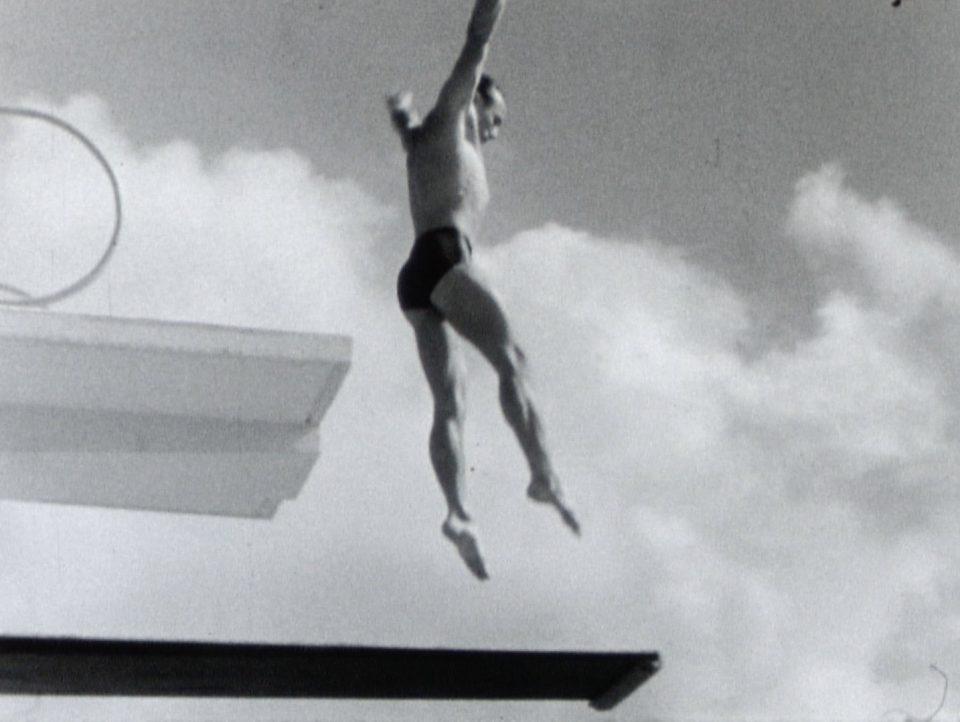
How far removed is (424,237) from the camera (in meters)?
6.41

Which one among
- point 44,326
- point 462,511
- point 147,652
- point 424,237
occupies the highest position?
point 44,326

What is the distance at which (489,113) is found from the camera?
6609mm

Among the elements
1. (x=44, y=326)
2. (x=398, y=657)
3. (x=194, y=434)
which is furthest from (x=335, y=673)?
(x=194, y=434)

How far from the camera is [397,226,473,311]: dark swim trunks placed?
20.8 ft

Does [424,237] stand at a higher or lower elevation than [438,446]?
higher

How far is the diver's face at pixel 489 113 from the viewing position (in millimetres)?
6598

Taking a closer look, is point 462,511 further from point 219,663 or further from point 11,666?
point 11,666

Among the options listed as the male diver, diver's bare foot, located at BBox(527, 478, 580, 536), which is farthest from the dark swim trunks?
diver's bare foot, located at BBox(527, 478, 580, 536)

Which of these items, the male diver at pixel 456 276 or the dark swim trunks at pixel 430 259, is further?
the dark swim trunks at pixel 430 259

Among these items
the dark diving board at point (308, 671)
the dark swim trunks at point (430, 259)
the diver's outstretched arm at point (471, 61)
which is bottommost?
the dark diving board at point (308, 671)

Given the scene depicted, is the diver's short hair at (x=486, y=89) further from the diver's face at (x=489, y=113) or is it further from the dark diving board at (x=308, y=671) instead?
the dark diving board at (x=308, y=671)

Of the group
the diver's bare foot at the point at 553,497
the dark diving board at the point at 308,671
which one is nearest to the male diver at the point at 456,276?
the diver's bare foot at the point at 553,497

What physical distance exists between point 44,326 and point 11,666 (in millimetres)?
3251

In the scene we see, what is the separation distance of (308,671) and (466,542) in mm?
920
